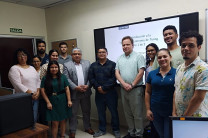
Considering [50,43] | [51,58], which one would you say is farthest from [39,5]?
[51,58]

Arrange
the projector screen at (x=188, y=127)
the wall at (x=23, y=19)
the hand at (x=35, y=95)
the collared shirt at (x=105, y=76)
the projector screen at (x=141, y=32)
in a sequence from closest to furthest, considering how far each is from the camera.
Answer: the projector screen at (x=188, y=127) < the projector screen at (x=141, y=32) < the hand at (x=35, y=95) < the collared shirt at (x=105, y=76) < the wall at (x=23, y=19)

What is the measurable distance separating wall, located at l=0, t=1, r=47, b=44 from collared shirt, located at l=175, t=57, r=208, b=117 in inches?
141

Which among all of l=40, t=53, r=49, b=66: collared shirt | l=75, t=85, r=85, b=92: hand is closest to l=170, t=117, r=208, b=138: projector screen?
l=75, t=85, r=85, b=92: hand

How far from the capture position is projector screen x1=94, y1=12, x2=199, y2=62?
2.25 m

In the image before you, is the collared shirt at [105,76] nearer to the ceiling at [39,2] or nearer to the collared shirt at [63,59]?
the collared shirt at [63,59]

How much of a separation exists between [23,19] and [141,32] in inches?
110

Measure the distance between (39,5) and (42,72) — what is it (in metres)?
2.04

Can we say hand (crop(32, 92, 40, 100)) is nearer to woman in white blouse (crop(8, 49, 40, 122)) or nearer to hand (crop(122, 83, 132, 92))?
woman in white blouse (crop(8, 49, 40, 122))

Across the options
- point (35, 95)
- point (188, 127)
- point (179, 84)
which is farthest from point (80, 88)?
point (188, 127)

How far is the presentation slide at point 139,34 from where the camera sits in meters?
2.47

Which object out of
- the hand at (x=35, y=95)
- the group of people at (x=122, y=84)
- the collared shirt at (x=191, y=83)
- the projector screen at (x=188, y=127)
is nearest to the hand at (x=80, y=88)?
the group of people at (x=122, y=84)

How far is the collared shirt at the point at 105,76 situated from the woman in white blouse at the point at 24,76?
0.89 metres

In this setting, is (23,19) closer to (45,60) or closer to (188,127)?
(45,60)

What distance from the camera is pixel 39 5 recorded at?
390cm
